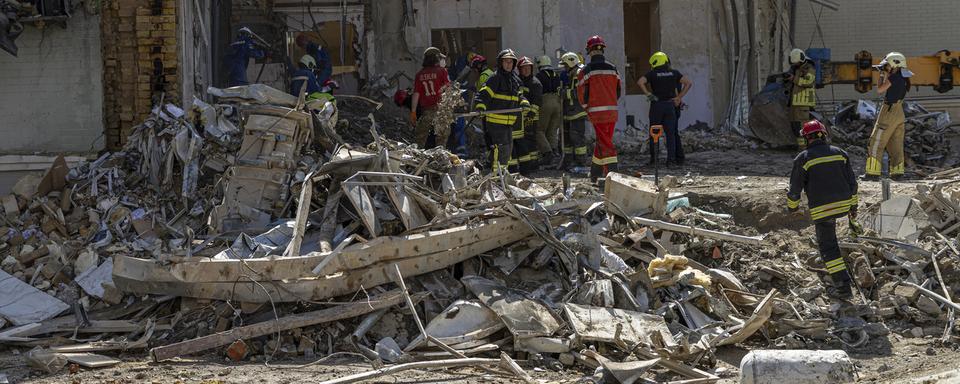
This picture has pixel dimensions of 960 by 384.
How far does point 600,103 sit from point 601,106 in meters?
0.04

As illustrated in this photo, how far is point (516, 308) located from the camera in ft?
27.9

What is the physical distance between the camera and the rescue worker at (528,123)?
45.3 ft

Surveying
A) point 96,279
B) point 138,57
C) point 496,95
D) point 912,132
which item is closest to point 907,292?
point 496,95

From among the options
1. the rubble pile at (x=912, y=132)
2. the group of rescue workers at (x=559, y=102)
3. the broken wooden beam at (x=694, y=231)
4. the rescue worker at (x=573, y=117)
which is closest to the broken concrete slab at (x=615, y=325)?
the broken wooden beam at (x=694, y=231)

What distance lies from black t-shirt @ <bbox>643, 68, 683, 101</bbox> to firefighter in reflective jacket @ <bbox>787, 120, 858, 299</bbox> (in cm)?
505

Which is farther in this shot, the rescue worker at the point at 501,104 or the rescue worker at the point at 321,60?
the rescue worker at the point at 321,60

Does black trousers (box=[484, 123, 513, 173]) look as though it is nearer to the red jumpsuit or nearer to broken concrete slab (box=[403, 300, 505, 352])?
the red jumpsuit

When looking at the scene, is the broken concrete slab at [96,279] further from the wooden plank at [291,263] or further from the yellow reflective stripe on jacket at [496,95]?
the yellow reflective stripe on jacket at [496,95]

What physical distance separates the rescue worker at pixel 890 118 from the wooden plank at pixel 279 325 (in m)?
7.11

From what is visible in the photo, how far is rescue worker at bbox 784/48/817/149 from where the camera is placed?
50.7ft

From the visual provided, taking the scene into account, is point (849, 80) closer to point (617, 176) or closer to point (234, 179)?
point (617, 176)

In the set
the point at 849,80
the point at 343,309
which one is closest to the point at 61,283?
the point at 343,309

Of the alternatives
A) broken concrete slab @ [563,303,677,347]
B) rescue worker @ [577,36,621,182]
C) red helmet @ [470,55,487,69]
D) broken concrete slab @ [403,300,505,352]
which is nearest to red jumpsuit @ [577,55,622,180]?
rescue worker @ [577,36,621,182]

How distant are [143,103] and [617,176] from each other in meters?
5.41
